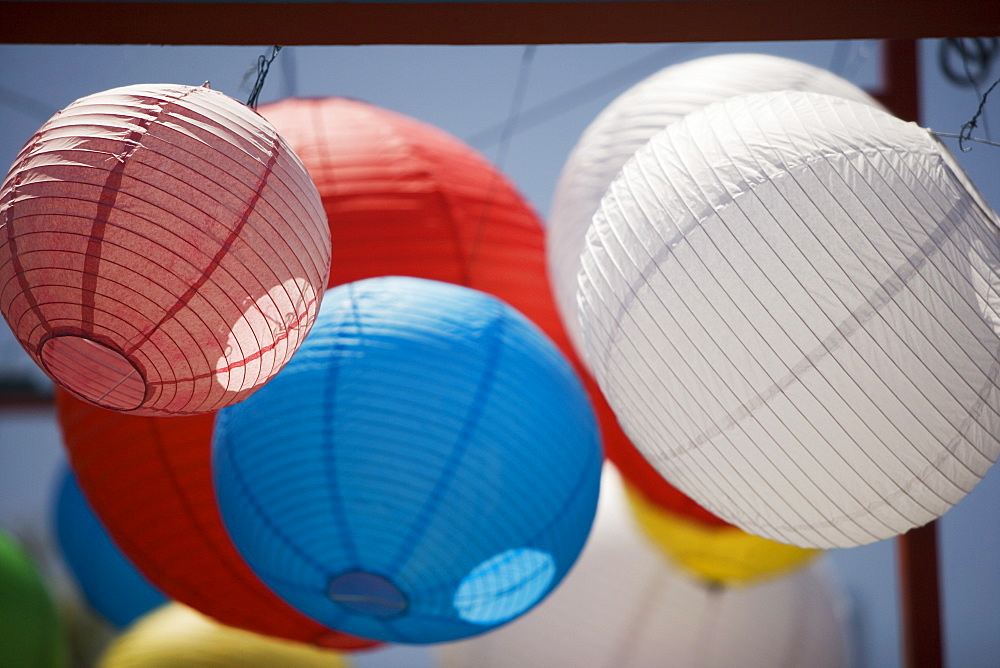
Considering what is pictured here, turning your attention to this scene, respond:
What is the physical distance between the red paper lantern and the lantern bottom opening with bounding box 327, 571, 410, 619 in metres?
0.46

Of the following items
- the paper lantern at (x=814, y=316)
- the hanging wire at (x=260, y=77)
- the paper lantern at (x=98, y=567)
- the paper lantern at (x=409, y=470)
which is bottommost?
the paper lantern at (x=98, y=567)

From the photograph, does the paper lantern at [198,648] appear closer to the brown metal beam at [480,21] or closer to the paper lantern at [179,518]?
the paper lantern at [179,518]

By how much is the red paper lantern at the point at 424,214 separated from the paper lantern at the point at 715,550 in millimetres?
50

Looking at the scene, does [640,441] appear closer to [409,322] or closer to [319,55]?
[409,322]

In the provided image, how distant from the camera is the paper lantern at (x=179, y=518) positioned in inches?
56.0

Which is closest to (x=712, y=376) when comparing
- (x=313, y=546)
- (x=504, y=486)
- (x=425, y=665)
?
(x=504, y=486)

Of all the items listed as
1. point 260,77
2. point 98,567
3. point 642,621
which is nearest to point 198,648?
point 98,567

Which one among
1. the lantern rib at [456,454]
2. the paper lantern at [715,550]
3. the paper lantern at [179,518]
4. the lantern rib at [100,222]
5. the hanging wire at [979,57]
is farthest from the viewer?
the paper lantern at [715,550]

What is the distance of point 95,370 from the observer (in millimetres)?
1048

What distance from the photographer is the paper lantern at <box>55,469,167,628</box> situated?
78.7 inches

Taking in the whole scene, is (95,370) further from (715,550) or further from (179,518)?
(715,550)

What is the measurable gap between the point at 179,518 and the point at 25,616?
2.40 feet

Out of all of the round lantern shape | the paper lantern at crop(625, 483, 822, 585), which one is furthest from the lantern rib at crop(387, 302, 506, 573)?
the paper lantern at crop(625, 483, 822, 585)

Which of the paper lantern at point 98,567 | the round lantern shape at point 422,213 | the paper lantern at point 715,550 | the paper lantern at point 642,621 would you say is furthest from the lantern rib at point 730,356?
the paper lantern at point 98,567
